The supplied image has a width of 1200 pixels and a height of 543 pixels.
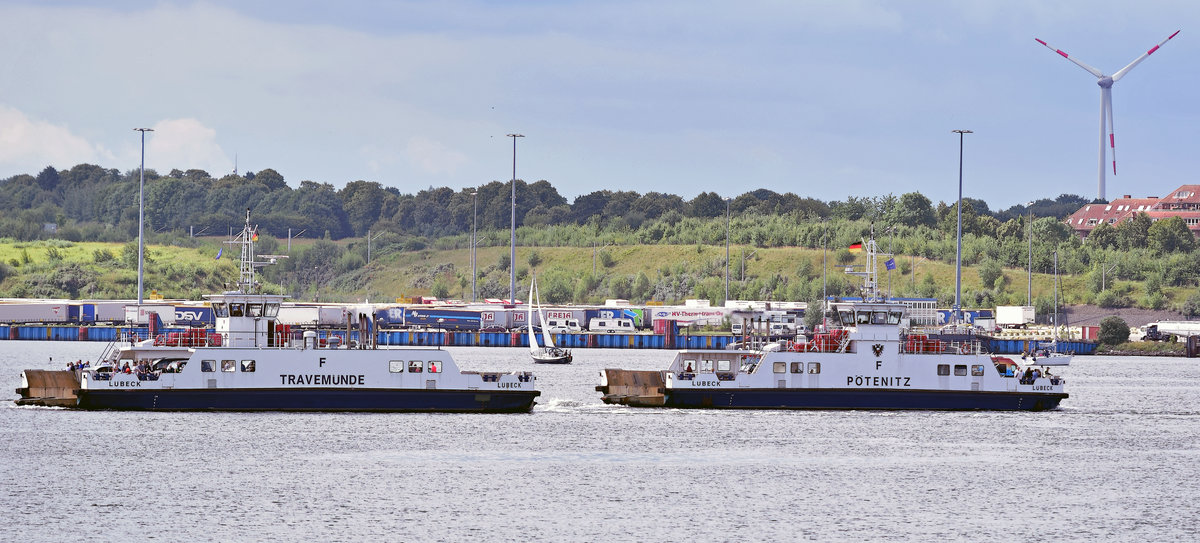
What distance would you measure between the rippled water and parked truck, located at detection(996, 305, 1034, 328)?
100042mm

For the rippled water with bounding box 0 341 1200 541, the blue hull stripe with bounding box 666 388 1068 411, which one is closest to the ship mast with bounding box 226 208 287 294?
the rippled water with bounding box 0 341 1200 541

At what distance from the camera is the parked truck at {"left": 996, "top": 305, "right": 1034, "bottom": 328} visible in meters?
190

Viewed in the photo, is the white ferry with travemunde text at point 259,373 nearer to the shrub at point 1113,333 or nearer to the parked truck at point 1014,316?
the parked truck at point 1014,316

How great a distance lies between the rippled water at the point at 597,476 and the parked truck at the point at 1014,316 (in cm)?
10004

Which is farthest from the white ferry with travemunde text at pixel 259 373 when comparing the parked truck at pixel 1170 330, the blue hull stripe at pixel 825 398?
the parked truck at pixel 1170 330

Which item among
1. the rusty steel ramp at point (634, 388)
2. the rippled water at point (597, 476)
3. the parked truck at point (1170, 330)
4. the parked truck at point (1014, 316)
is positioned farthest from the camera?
the parked truck at point (1014, 316)

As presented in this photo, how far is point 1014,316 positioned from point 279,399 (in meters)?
133

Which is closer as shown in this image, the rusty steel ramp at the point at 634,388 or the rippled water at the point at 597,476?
the rippled water at the point at 597,476

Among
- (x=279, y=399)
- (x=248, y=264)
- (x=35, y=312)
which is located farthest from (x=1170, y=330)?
(x=35, y=312)

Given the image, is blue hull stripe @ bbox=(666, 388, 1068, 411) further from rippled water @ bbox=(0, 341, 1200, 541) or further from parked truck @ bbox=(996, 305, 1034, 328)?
parked truck @ bbox=(996, 305, 1034, 328)

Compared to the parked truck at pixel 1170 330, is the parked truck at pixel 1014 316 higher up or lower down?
higher up

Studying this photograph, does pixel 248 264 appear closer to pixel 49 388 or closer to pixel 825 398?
pixel 49 388

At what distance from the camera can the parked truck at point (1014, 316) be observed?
190250 mm

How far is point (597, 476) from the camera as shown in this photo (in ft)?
210
